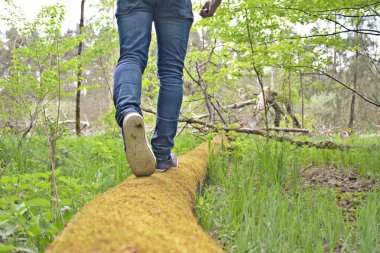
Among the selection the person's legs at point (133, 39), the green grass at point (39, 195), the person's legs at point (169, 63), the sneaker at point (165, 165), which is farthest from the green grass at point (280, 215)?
the person's legs at point (133, 39)

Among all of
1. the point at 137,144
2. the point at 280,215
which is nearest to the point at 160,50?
the point at 137,144

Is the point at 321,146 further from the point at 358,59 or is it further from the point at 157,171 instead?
the point at 358,59

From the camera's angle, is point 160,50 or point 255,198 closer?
point 255,198

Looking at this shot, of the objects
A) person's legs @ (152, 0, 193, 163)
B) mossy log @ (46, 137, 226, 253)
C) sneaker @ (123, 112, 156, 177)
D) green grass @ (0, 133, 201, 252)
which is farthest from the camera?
person's legs @ (152, 0, 193, 163)

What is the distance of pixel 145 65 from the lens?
6.52 ft

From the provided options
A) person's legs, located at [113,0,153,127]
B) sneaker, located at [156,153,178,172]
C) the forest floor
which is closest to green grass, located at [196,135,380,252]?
the forest floor

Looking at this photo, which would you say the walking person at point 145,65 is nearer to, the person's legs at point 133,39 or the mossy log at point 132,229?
the person's legs at point 133,39

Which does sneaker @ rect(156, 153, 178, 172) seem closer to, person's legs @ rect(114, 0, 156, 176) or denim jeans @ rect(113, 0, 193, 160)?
denim jeans @ rect(113, 0, 193, 160)

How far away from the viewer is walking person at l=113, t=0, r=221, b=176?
5.63ft

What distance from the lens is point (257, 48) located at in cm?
346

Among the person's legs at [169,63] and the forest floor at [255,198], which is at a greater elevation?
the person's legs at [169,63]

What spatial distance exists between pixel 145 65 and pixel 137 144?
0.57 m

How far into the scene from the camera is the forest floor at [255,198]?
1259 millimetres

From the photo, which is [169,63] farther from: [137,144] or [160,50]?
[137,144]
